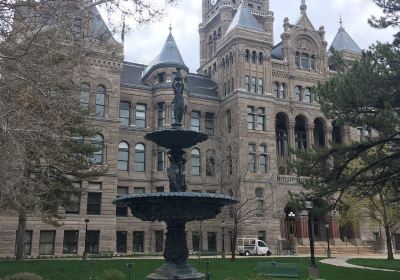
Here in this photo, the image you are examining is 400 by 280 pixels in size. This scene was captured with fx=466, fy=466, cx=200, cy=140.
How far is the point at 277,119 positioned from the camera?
55844mm

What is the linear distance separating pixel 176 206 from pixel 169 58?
4095 cm

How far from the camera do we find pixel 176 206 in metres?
11.9

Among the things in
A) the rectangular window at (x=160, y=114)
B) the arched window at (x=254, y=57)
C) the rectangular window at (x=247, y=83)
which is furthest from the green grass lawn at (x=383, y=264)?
the arched window at (x=254, y=57)

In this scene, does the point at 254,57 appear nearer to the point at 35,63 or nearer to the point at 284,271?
the point at 284,271

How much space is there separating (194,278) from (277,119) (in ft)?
147

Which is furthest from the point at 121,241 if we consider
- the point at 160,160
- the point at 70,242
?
the point at 160,160

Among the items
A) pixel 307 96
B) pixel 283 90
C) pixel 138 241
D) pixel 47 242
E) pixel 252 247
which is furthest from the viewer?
pixel 307 96

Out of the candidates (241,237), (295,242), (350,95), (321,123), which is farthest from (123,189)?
(350,95)

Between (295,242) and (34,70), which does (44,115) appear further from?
(295,242)

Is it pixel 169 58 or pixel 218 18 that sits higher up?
pixel 218 18

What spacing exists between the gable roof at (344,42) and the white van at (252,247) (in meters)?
30.3

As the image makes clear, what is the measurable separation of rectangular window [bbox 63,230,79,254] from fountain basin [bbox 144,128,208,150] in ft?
99.5

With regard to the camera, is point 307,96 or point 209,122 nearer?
point 209,122

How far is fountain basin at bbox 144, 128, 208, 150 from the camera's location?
42.9 ft
